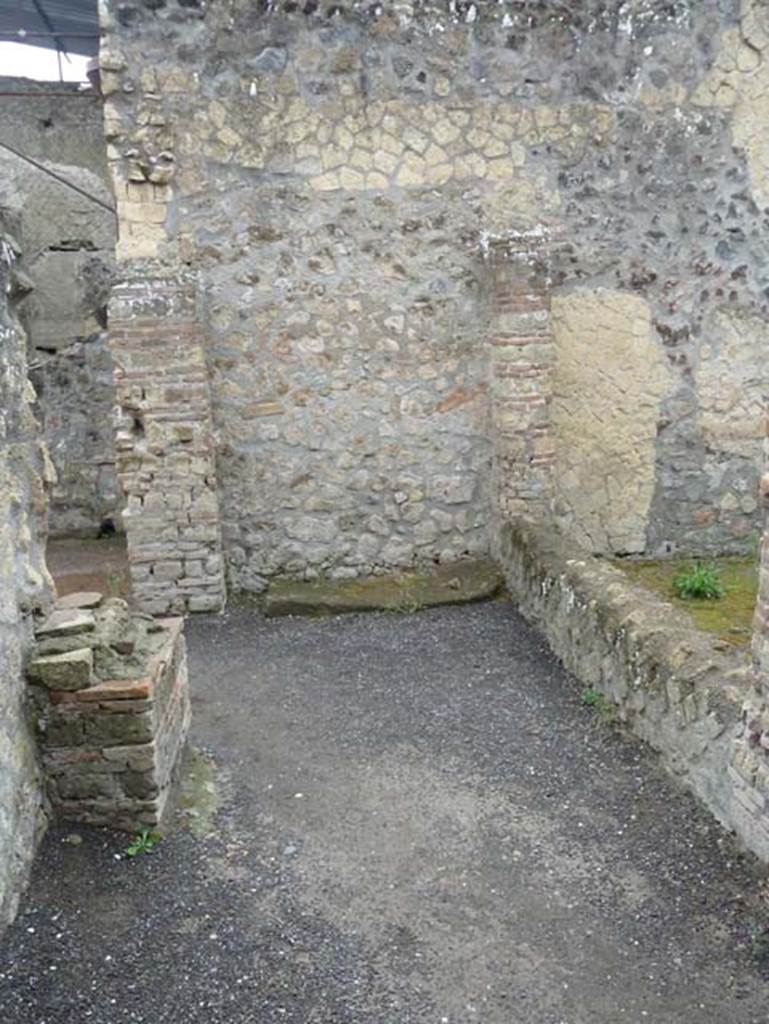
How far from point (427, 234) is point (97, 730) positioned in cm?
420

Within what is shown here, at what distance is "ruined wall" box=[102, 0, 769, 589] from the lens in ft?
20.5

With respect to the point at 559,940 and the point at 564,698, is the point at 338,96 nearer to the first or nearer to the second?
the point at 564,698

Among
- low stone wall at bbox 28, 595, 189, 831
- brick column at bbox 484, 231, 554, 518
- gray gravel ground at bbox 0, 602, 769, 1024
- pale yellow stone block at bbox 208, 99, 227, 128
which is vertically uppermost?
pale yellow stone block at bbox 208, 99, 227, 128

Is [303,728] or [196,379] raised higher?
[196,379]

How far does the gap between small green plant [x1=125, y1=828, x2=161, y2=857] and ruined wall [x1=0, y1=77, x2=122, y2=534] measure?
5441 mm

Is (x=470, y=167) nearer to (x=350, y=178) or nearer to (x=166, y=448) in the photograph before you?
(x=350, y=178)

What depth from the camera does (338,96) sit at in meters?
6.32

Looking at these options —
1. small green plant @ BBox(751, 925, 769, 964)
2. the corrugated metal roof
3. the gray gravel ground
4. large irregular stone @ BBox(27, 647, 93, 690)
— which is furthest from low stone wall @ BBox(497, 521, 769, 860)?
the corrugated metal roof

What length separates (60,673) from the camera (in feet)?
11.7

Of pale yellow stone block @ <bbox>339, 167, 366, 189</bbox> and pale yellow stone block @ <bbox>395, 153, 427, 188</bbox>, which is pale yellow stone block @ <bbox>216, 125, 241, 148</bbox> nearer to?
pale yellow stone block @ <bbox>339, 167, 366, 189</bbox>

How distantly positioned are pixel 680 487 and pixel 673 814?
145 inches

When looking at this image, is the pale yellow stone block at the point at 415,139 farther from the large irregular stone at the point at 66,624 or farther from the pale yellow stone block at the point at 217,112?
the large irregular stone at the point at 66,624

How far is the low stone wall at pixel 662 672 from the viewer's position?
3.57m

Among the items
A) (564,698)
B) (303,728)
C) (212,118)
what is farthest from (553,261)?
(303,728)
